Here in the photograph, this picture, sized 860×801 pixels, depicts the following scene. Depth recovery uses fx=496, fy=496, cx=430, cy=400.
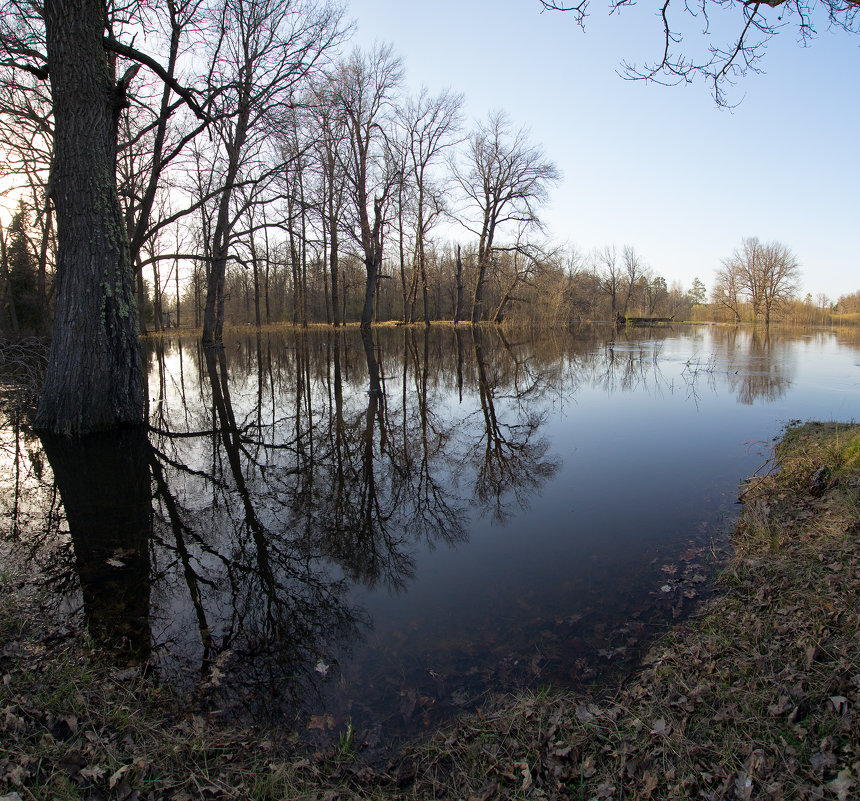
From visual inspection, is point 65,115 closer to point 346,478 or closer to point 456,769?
point 346,478

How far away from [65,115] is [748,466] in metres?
10.7

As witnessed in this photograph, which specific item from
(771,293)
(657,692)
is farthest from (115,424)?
(771,293)

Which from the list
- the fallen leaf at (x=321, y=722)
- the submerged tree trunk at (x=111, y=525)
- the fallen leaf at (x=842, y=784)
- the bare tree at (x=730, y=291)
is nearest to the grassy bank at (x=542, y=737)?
the fallen leaf at (x=842, y=784)

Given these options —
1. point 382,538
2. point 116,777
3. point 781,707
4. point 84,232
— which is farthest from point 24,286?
point 781,707

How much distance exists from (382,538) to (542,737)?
249 cm

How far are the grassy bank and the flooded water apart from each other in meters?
0.23

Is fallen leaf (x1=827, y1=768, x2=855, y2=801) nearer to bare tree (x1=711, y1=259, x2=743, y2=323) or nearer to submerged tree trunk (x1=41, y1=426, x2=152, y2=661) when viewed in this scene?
submerged tree trunk (x1=41, y1=426, x2=152, y2=661)

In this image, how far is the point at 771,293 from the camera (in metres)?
47.9

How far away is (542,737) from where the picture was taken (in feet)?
7.65

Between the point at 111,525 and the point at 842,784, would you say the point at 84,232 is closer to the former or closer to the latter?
the point at 111,525

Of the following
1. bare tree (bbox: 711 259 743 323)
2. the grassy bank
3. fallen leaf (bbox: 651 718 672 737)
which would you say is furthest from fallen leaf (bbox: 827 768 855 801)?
bare tree (bbox: 711 259 743 323)

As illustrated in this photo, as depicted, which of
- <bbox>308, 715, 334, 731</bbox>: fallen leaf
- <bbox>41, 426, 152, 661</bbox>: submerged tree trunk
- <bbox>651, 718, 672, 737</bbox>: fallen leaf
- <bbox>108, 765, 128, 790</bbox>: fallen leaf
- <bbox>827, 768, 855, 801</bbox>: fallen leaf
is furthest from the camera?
<bbox>41, 426, 152, 661</bbox>: submerged tree trunk

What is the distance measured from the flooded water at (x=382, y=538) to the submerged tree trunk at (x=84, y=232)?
2.57 ft

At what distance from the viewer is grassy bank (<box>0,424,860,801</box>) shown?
2016mm
